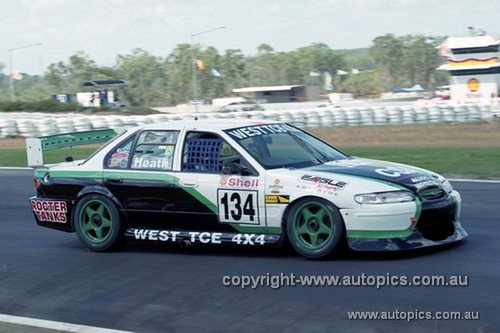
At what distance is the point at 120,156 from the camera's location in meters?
8.50

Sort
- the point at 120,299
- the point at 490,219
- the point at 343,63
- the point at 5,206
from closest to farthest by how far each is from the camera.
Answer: the point at 120,299 → the point at 490,219 → the point at 5,206 → the point at 343,63

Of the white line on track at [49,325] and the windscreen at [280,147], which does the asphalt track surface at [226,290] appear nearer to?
the white line on track at [49,325]

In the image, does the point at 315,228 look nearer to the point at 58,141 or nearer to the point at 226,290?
the point at 226,290

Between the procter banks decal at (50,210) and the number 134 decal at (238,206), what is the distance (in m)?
1.97

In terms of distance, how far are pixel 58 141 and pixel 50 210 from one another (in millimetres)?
909

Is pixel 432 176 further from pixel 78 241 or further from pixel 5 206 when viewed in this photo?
pixel 5 206

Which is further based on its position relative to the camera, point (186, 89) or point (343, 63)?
point (343, 63)

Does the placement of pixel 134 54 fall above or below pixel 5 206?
above

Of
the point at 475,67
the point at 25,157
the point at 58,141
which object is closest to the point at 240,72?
the point at 475,67

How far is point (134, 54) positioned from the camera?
351 ft

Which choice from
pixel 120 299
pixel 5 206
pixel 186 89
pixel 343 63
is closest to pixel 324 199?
pixel 120 299

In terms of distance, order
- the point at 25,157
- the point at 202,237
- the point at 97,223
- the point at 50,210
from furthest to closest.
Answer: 1. the point at 25,157
2. the point at 50,210
3. the point at 97,223
4. the point at 202,237

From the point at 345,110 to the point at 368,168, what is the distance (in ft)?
90.0

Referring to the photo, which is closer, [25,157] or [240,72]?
[25,157]
